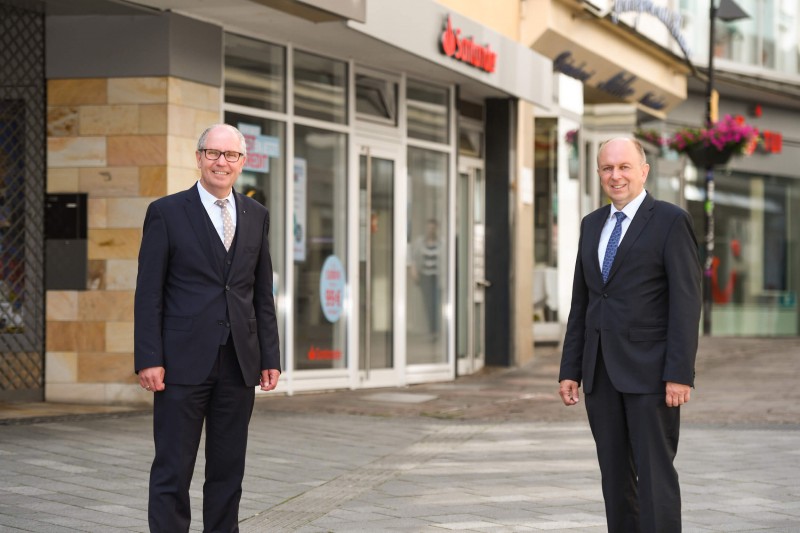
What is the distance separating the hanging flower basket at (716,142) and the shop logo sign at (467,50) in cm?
835

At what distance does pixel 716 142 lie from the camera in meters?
23.2


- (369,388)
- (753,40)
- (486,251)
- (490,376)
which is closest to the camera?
(369,388)

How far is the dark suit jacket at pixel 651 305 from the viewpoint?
5066 mm

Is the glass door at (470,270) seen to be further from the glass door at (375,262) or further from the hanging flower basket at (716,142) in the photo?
the hanging flower basket at (716,142)

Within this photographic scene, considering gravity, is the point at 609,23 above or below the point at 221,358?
above

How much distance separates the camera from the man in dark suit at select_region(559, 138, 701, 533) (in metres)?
5.09

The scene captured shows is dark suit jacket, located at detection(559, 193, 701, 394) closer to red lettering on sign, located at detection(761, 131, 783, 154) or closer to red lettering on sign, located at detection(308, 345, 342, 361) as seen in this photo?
red lettering on sign, located at detection(308, 345, 342, 361)

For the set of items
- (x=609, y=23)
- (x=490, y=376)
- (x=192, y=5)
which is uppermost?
(x=609, y=23)

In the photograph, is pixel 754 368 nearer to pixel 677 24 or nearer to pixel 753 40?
pixel 677 24

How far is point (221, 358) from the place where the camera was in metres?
5.29

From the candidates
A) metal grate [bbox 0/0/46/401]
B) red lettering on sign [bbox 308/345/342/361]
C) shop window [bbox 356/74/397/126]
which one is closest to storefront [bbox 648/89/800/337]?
shop window [bbox 356/74/397/126]

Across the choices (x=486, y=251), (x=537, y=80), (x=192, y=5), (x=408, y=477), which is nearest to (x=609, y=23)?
(x=537, y=80)

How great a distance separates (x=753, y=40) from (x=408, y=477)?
21633 millimetres

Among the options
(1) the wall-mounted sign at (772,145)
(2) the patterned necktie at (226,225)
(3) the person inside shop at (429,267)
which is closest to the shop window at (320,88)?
(3) the person inside shop at (429,267)
